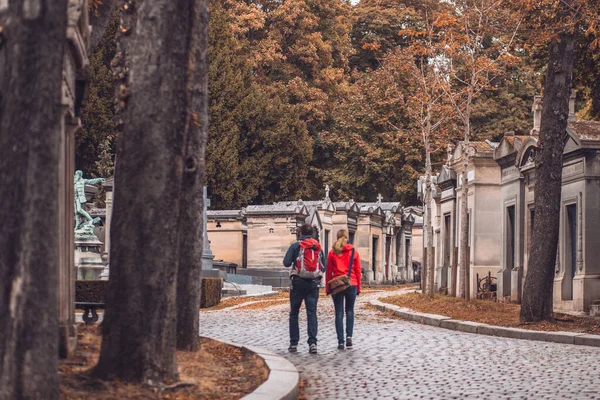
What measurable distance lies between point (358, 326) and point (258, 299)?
470 inches

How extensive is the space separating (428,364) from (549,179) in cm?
780

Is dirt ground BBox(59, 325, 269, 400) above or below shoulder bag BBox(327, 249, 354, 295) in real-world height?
below

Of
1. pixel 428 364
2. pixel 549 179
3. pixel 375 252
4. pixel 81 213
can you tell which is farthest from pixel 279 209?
pixel 428 364

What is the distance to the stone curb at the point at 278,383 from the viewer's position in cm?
923

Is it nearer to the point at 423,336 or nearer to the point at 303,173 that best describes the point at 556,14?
the point at 423,336

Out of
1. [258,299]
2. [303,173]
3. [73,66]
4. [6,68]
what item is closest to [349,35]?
[303,173]

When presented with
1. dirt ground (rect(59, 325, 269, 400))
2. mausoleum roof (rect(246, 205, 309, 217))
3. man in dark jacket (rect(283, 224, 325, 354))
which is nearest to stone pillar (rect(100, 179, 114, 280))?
mausoleum roof (rect(246, 205, 309, 217))

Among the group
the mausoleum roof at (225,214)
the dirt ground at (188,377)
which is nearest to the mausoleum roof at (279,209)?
the mausoleum roof at (225,214)

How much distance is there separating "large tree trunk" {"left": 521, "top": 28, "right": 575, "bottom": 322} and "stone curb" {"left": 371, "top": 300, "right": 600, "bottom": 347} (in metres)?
1.03

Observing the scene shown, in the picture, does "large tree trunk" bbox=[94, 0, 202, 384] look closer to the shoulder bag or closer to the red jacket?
the shoulder bag

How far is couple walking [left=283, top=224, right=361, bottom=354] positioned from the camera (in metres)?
14.7

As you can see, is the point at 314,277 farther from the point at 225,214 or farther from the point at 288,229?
the point at 225,214

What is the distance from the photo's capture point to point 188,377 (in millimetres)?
9805

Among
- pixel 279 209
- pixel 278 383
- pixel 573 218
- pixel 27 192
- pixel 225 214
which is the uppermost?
pixel 279 209
